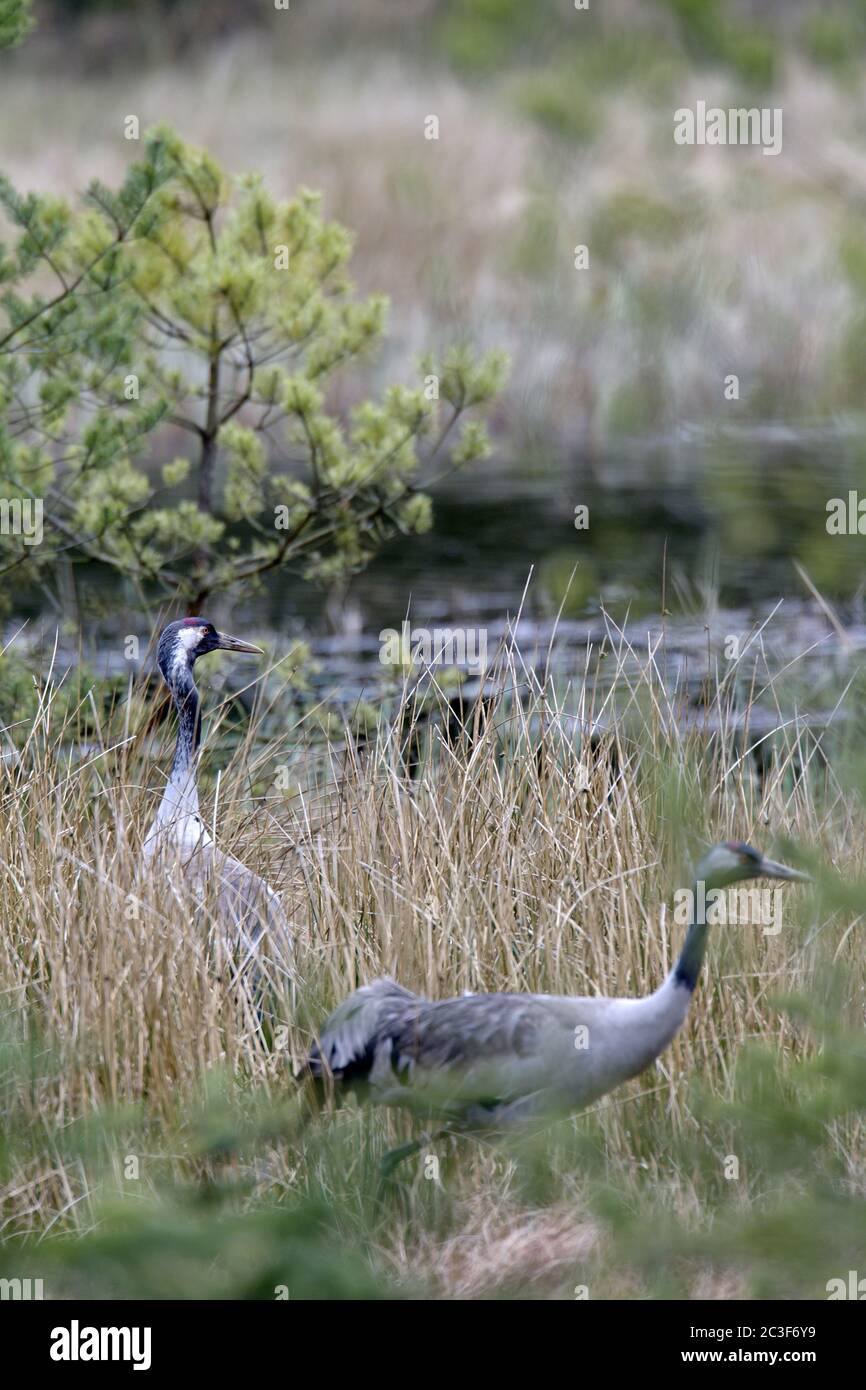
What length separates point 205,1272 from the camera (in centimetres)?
205

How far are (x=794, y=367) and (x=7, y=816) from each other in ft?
8.37

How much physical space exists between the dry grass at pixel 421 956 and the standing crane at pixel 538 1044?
0.38 ft

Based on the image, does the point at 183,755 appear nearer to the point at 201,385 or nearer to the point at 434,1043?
the point at 434,1043

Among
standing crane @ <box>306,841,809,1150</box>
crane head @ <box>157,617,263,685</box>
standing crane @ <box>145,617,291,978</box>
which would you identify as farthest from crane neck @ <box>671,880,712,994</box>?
crane head @ <box>157,617,263,685</box>

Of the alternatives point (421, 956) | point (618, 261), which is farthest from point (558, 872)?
point (618, 261)

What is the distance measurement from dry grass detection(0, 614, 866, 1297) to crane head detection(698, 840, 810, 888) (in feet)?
0.42

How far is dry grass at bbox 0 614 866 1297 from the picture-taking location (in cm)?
318

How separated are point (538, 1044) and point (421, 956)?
1006 millimetres

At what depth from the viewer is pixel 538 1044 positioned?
2914 mm

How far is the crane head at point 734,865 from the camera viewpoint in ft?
9.22

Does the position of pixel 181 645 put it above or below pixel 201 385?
below

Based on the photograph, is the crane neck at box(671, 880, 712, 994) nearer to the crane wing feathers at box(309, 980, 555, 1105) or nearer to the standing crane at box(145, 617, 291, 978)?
the crane wing feathers at box(309, 980, 555, 1105)

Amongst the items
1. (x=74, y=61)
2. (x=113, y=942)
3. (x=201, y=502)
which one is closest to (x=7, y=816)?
(x=113, y=942)

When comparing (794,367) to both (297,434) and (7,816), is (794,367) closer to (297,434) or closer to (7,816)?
(7,816)
